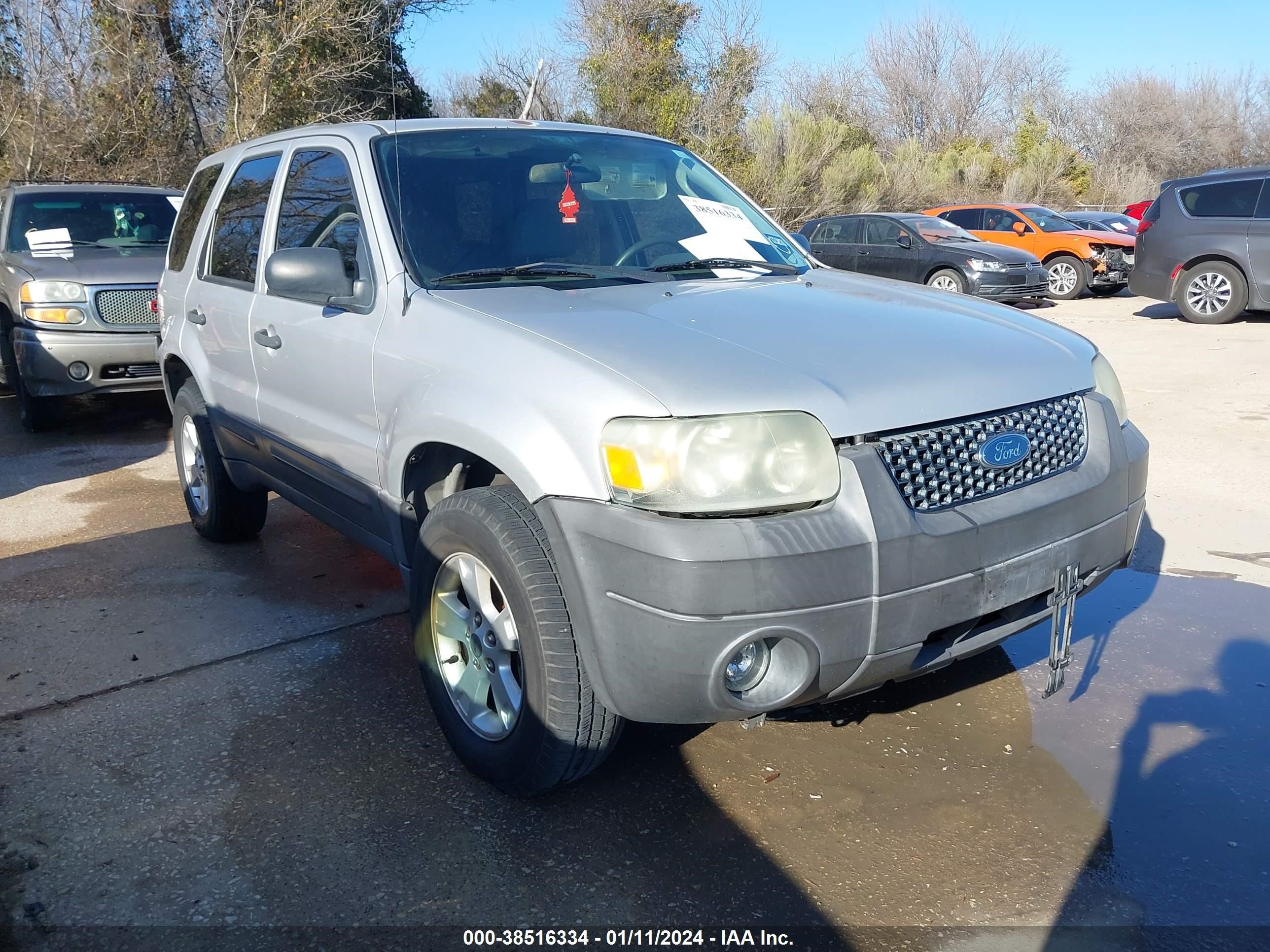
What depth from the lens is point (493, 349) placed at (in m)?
2.82

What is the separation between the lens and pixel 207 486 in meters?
5.14

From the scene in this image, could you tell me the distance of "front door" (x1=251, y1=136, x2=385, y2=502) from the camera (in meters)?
3.43

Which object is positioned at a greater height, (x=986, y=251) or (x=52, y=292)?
(x=52, y=292)

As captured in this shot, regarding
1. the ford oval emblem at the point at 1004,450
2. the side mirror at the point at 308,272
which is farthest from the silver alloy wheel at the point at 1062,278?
the side mirror at the point at 308,272

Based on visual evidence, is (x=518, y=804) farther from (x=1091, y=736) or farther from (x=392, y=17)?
(x=392, y=17)

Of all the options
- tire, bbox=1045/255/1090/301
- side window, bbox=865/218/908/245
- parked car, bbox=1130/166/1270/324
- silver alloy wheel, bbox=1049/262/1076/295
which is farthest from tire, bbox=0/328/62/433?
silver alloy wheel, bbox=1049/262/1076/295

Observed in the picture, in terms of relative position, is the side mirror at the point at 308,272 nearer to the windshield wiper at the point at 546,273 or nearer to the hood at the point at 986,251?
the windshield wiper at the point at 546,273

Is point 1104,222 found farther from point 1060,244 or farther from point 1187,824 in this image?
point 1187,824

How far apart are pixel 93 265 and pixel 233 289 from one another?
4.40 meters

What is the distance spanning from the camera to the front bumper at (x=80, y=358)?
764 cm

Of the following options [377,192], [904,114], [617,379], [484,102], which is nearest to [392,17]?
[484,102]

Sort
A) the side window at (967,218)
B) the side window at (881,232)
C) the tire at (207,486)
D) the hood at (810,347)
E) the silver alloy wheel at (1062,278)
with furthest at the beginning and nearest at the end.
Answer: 1. the side window at (967,218)
2. the silver alloy wheel at (1062,278)
3. the side window at (881,232)
4. the tire at (207,486)
5. the hood at (810,347)

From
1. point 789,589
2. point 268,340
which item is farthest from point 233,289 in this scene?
point 789,589

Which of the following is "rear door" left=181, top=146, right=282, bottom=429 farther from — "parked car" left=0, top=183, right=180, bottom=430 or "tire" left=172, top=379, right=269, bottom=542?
"parked car" left=0, top=183, right=180, bottom=430
